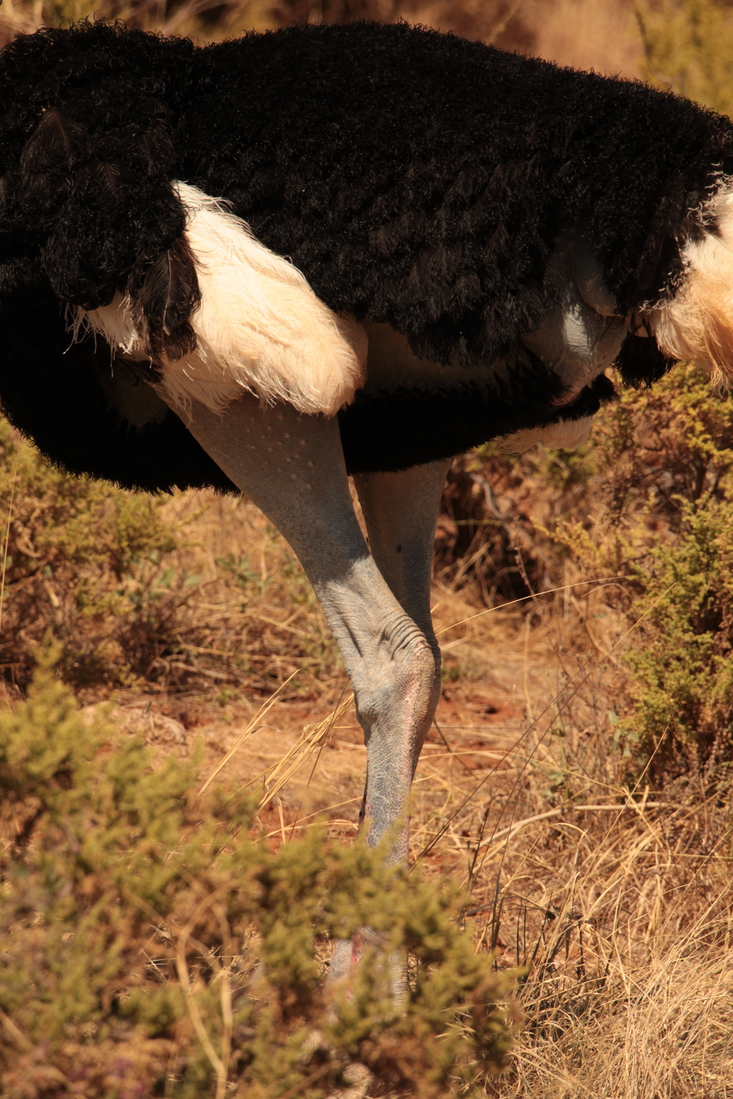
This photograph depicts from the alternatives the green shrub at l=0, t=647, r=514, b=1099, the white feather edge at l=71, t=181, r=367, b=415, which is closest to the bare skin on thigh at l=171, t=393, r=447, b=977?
the white feather edge at l=71, t=181, r=367, b=415

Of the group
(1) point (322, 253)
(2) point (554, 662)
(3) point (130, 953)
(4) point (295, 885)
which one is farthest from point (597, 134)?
(2) point (554, 662)

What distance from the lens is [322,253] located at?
1775mm

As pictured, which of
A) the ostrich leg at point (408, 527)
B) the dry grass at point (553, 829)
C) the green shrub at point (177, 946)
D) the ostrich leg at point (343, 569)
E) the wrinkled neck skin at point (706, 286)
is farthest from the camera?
the ostrich leg at point (408, 527)

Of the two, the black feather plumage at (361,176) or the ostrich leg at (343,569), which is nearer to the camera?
the black feather plumage at (361,176)

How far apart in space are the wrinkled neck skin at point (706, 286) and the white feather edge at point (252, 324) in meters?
0.55

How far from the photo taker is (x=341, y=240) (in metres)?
1.77

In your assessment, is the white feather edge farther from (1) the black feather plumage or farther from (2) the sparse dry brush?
(2) the sparse dry brush

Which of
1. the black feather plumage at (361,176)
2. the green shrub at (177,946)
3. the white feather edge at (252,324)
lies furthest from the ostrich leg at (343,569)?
the green shrub at (177,946)

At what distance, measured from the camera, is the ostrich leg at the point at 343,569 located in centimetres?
198

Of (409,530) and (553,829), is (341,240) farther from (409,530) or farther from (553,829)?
(553,829)

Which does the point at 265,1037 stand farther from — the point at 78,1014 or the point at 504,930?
the point at 504,930

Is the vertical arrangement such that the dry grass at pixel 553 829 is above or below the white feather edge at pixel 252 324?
below

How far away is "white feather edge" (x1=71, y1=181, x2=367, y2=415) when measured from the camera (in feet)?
5.78

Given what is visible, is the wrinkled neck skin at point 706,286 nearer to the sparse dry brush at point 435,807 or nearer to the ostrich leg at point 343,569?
the ostrich leg at point 343,569
